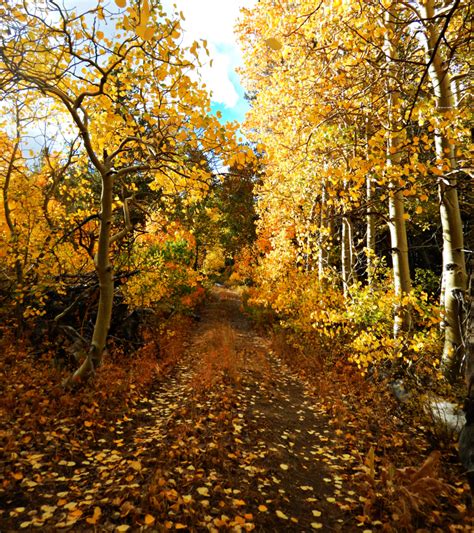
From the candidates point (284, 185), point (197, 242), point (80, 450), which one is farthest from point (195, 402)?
point (197, 242)

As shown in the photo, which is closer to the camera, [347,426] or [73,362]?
[347,426]

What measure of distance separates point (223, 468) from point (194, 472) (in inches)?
16.6

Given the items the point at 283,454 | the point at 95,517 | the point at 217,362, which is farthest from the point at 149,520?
the point at 217,362

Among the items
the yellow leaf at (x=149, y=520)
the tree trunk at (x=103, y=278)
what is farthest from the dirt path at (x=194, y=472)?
the tree trunk at (x=103, y=278)

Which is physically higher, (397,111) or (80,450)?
(397,111)

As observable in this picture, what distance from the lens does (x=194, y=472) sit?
14.0ft

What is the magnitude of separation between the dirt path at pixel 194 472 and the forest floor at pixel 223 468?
17mm

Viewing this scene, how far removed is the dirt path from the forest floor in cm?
2

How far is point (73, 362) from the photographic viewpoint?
23.2ft

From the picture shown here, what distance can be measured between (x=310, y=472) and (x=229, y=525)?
5.48 ft

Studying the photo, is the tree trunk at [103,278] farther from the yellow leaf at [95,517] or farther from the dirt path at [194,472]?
the yellow leaf at [95,517]

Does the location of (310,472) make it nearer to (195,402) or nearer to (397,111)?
(195,402)

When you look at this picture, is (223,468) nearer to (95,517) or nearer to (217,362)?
(95,517)

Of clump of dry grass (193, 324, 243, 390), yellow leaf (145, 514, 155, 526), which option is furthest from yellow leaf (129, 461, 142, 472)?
clump of dry grass (193, 324, 243, 390)
